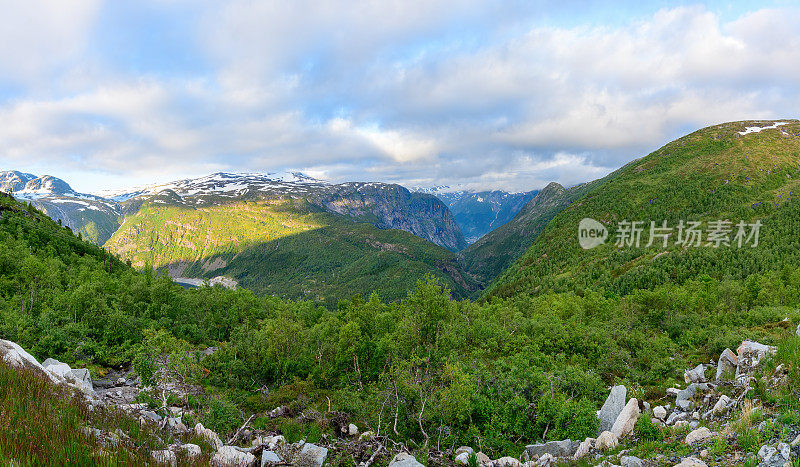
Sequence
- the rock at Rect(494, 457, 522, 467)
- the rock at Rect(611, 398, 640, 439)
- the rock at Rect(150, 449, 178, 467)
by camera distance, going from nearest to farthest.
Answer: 1. the rock at Rect(150, 449, 178, 467)
2. the rock at Rect(494, 457, 522, 467)
3. the rock at Rect(611, 398, 640, 439)

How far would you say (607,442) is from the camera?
43.4ft

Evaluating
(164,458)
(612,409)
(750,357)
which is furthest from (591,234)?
(164,458)

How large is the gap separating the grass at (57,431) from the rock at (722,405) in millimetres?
17353

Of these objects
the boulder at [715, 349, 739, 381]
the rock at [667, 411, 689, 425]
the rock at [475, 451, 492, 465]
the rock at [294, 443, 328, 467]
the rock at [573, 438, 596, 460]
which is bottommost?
the rock at [475, 451, 492, 465]

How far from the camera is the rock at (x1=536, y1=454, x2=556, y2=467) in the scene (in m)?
13.0

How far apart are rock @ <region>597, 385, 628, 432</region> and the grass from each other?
17.1m

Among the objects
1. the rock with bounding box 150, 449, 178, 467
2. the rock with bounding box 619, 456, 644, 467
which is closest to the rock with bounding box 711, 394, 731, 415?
the rock with bounding box 619, 456, 644, 467

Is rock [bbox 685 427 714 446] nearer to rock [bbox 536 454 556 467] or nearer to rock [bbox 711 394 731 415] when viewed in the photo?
rock [bbox 711 394 731 415]

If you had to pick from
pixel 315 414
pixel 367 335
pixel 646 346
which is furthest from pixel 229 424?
pixel 646 346

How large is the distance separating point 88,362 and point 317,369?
55.1 ft

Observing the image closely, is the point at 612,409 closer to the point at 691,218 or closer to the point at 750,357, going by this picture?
the point at 750,357

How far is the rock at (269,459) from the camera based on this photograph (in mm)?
10945

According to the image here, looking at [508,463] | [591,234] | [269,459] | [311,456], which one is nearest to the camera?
[269,459]

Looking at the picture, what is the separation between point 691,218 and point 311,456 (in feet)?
676
